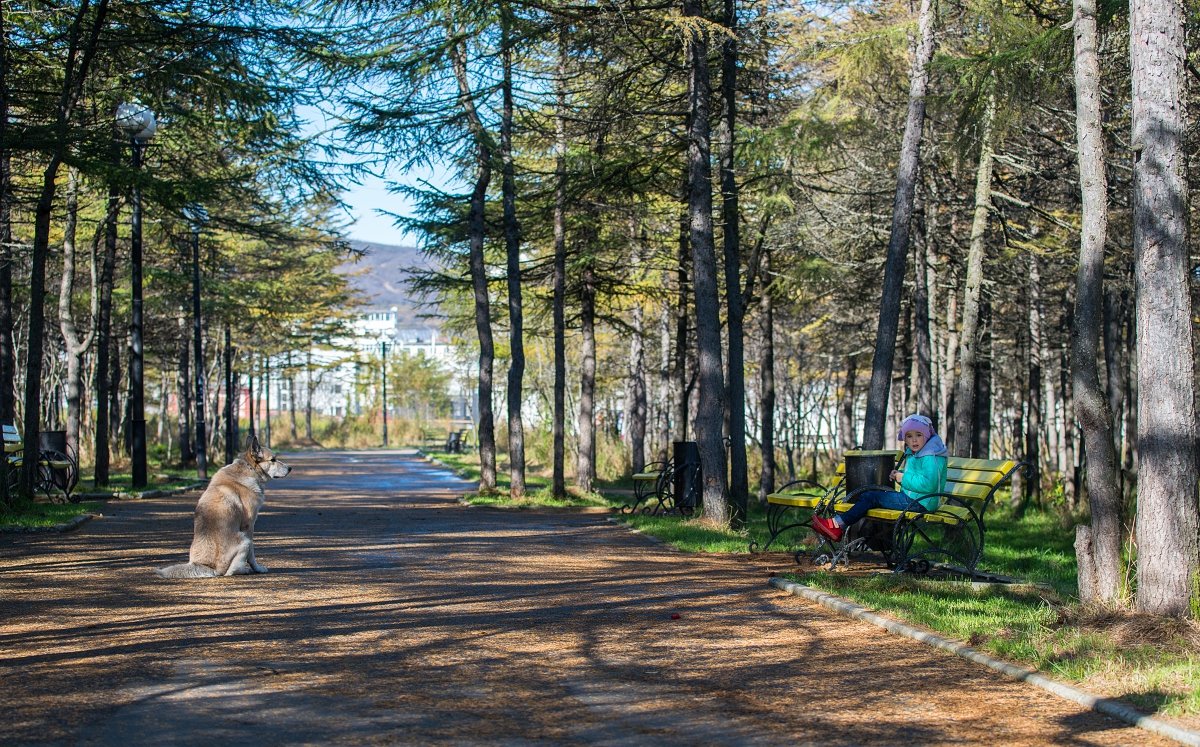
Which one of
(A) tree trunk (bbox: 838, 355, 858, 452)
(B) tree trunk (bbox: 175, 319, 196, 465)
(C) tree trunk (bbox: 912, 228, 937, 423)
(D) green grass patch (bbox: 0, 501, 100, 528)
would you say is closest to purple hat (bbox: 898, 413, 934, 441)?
(D) green grass patch (bbox: 0, 501, 100, 528)

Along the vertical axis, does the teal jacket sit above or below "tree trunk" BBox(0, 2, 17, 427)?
below

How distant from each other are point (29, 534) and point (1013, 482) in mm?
18704

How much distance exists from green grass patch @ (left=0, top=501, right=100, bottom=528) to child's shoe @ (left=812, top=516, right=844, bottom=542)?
9.77 metres

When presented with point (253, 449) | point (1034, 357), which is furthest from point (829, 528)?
point (1034, 357)

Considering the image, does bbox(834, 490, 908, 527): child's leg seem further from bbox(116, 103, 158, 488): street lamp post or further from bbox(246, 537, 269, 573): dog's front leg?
bbox(116, 103, 158, 488): street lamp post

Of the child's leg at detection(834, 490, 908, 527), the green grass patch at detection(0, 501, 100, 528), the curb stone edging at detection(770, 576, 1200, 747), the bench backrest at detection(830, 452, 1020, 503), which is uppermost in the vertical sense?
the bench backrest at detection(830, 452, 1020, 503)

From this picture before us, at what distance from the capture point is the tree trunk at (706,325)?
1639cm

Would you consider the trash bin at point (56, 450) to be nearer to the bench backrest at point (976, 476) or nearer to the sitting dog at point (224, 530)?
the sitting dog at point (224, 530)

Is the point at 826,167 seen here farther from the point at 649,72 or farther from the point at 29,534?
the point at 29,534

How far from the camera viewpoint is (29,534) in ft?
48.0

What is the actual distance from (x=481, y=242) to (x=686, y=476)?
7029 mm

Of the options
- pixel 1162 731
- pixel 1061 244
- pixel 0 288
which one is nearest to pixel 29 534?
pixel 0 288

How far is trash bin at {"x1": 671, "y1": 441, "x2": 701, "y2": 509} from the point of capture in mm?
18562

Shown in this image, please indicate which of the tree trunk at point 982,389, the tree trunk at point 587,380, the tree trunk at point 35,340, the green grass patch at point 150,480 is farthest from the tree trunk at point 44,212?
the tree trunk at point 982,389
